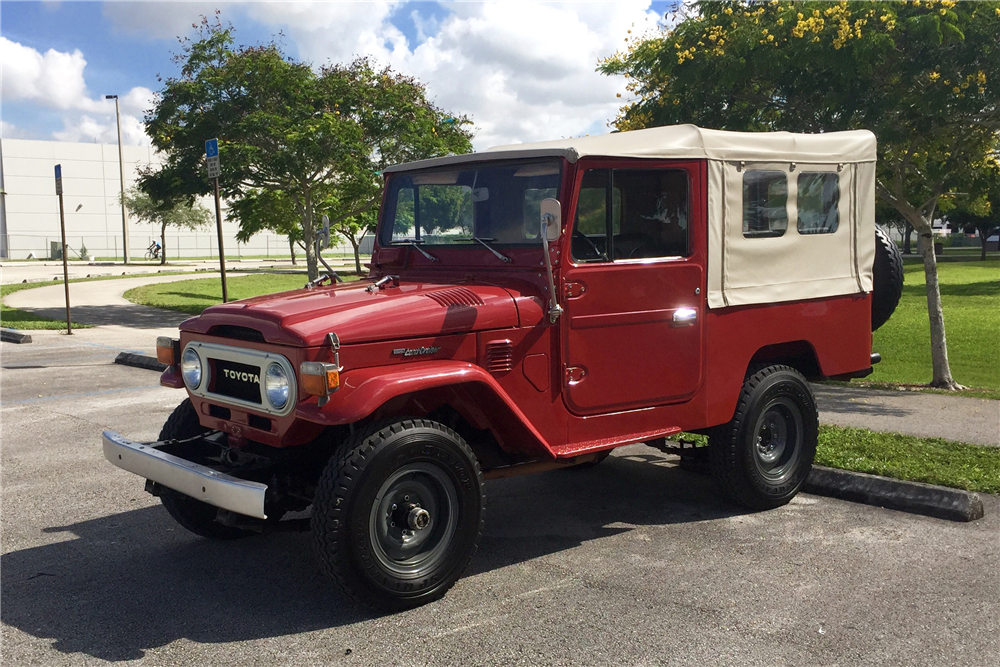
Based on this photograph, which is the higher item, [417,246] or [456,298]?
[417,246]

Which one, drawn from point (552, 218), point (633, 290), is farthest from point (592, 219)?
point (552, 218)

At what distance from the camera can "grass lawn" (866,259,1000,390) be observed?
13.8 m

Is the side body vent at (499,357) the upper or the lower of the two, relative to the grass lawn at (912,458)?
upper

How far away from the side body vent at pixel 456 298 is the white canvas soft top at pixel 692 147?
904 mm

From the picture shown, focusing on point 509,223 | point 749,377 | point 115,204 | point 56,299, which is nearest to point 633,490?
point 749,377

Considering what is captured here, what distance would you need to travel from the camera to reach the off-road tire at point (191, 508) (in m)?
5.27

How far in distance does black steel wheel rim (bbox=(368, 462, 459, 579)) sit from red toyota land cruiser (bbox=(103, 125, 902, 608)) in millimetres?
11

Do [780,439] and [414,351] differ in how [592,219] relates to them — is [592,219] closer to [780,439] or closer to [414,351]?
[414,351]

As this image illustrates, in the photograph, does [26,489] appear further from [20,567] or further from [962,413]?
[962,413]

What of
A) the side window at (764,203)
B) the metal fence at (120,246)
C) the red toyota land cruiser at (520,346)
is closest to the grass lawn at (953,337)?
the red toyota land cruiser at (520,346)

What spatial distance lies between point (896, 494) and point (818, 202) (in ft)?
Answer: 6.60

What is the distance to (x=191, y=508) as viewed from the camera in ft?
17.4

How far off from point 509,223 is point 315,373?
5.43ft

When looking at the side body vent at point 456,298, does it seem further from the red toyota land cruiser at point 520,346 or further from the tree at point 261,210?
the tree at point 261,210
